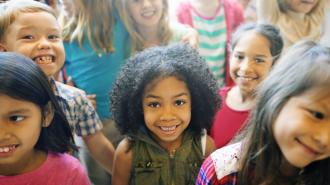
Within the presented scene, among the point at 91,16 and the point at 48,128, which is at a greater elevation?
the point at 91,16

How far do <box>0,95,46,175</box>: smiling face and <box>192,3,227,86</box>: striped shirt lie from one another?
1.00 m

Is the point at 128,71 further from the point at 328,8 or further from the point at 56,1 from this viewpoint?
the point at 328,8

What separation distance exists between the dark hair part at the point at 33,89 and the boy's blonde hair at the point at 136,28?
1.98 ft

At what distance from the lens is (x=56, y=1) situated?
5.09 ft

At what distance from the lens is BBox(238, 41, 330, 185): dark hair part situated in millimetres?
803

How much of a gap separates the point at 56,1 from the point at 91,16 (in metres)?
0.23

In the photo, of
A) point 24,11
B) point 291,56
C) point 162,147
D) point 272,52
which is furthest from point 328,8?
point 24,11

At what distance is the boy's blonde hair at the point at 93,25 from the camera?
4.71 feet

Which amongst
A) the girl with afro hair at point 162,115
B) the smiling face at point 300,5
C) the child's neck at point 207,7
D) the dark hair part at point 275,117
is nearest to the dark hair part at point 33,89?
the girl with afro hair at point 162,115

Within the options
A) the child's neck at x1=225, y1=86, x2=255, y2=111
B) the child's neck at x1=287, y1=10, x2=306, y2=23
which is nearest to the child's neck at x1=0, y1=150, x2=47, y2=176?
the child's neck at x1=225, y1=86, x2=255, y2=111

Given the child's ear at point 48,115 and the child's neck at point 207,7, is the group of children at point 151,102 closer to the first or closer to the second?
the child's ear at point 48,115

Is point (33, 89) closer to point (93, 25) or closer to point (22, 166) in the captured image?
point (22, 166)

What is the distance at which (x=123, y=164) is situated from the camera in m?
1.11

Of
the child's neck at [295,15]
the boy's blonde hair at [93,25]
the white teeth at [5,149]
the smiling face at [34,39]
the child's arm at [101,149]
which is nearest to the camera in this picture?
the white teeth at [5,149]
